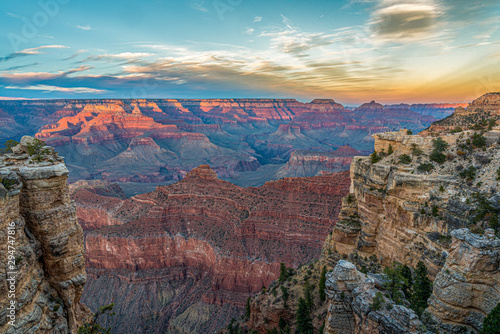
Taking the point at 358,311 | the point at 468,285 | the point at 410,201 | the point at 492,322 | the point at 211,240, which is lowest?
the point at 211,240

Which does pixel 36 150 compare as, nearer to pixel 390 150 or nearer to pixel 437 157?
pixel 390 150

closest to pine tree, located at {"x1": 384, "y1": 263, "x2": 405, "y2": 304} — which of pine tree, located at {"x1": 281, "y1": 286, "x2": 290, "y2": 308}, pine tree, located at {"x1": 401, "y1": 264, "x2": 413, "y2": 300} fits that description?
pine tree, located at {"x1": 401, "y1": 264, "x2": 413, "y2": 300}

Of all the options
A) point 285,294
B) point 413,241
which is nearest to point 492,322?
point 413,241

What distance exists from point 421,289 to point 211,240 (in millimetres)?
40685

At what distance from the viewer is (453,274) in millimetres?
14570

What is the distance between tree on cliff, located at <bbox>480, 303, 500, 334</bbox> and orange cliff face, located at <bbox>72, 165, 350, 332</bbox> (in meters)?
34.9

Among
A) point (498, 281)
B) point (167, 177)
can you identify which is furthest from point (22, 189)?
point (167, 177)

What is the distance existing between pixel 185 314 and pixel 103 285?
65.3 ft

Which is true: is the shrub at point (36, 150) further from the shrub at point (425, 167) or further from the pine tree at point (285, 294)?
the shrub at point (425, 167)

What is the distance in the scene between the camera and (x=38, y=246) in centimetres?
1423

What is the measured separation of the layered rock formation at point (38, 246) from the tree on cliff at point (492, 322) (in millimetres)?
22088

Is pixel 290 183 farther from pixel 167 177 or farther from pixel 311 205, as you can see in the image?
pixel 167 177

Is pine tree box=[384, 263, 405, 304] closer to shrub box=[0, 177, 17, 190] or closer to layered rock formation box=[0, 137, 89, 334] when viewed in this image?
layered rock formation box=[0, 137, 89, 334]

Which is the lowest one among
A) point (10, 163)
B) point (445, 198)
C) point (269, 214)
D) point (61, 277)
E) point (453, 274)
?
point (269, 214)
